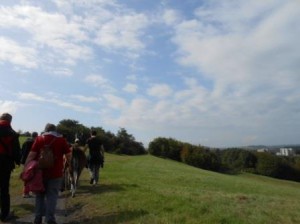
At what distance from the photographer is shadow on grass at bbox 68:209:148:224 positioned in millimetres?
10555

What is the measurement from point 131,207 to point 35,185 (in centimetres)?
303

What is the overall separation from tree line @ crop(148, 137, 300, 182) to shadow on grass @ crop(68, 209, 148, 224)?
93.7 metres

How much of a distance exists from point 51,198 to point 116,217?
1.71m

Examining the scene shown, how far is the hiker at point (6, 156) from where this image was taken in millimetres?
11164

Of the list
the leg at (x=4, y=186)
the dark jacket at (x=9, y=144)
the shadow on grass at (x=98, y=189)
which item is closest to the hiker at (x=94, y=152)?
the shadow on grass at (x=98, y=189)

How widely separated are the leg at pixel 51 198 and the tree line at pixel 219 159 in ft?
312

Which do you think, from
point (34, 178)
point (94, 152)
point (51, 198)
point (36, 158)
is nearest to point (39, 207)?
point (51, 198)

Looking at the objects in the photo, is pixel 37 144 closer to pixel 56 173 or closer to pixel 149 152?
pixel 56 173

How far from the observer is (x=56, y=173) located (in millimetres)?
10234

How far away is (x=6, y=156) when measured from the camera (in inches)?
443

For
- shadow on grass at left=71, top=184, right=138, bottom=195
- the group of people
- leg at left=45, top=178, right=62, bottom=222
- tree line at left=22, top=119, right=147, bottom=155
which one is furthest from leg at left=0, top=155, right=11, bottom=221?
tree line at left=22, top=119, right=147, bottom=155

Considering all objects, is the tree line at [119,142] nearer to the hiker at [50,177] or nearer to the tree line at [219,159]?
the tree line at [219,159]

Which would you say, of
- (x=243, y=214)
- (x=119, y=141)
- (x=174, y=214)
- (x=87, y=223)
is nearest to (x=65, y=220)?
(x=87, y=223)

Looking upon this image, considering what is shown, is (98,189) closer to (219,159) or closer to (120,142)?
(120,142)
